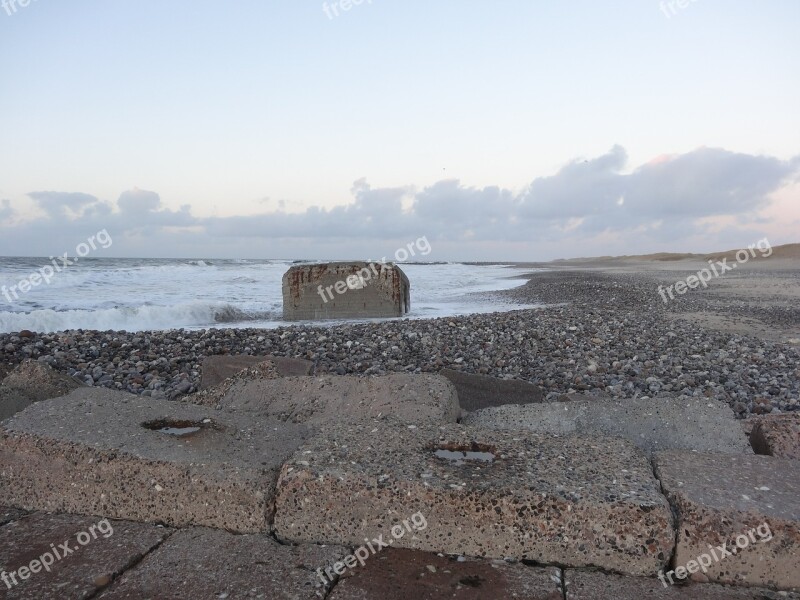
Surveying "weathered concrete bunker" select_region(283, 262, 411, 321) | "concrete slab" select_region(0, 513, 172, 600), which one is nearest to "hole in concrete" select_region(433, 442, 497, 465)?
"concrete slab" select_region(0, 513, 172, 600)

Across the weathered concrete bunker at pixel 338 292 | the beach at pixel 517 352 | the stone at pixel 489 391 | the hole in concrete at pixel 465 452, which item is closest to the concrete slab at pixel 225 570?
the hole in concrete at pixel 465 452

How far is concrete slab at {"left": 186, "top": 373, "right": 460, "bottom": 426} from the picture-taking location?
3.53 meters

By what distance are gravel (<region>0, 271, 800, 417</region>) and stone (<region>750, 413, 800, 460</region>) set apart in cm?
220

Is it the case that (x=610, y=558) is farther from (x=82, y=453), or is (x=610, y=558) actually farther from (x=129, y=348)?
(x=129, y=348)

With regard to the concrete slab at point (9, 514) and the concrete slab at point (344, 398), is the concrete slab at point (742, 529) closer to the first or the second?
the concrete slab at point (344, 398)

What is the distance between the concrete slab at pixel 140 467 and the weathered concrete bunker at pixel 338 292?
30.9ft

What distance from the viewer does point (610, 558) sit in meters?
2.18

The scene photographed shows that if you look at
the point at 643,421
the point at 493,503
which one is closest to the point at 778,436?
the point at 643,421

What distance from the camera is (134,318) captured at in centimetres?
1262

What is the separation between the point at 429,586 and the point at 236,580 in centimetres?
70

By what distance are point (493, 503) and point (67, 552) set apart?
1.73 m

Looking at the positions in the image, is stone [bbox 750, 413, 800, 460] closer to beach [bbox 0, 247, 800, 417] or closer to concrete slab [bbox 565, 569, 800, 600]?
concrete slab [bbox 565, 569, 800, 600]

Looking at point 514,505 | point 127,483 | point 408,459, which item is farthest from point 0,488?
point 514,505

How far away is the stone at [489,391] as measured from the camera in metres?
4.84
